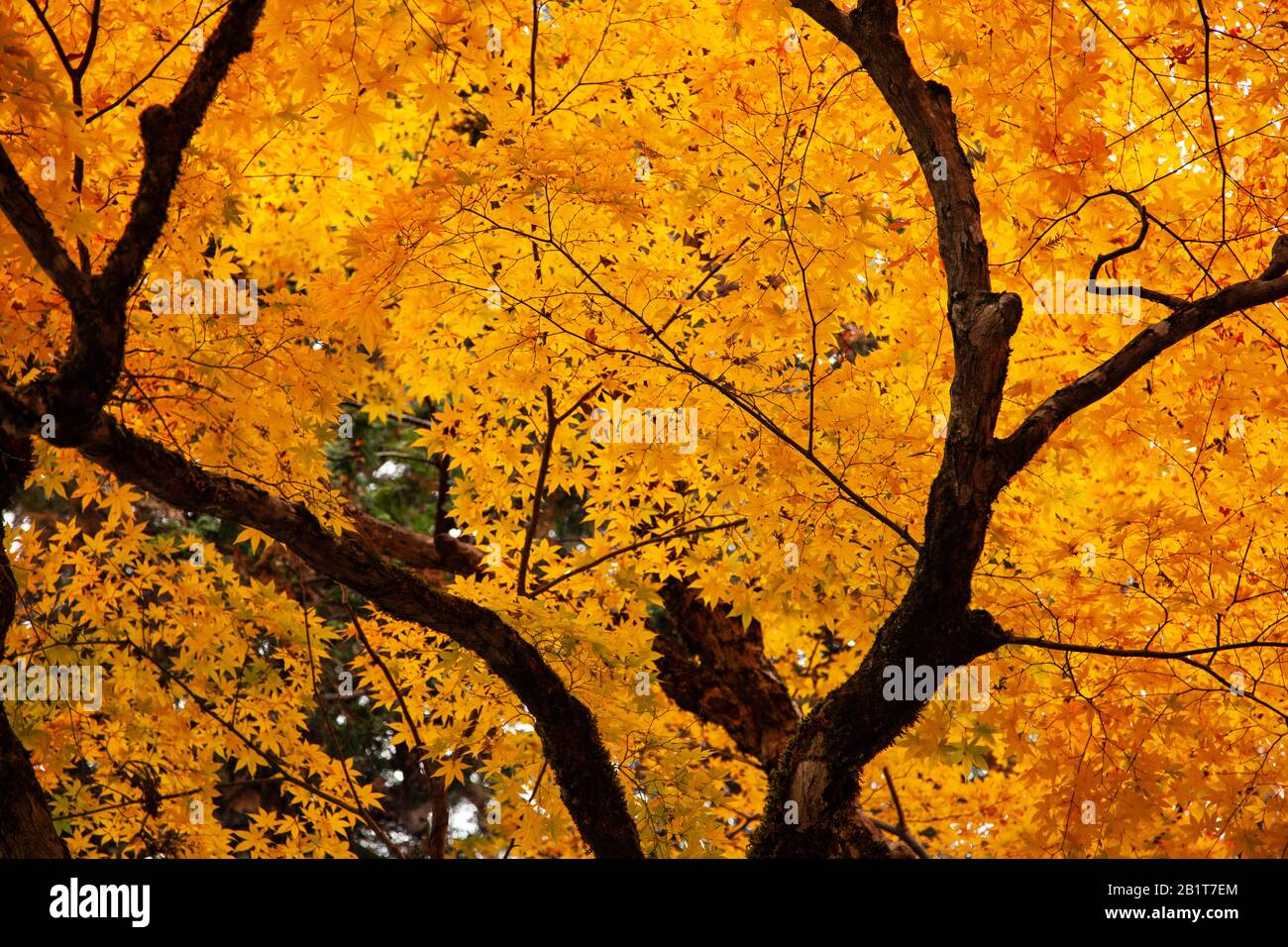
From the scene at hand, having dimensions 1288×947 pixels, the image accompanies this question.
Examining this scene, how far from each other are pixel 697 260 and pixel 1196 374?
2.10 metres

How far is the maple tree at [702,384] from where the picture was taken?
363 centimetres

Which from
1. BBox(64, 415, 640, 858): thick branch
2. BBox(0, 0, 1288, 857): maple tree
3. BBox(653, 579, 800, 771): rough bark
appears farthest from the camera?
BBox(653, 579, 800, 771): rough bark

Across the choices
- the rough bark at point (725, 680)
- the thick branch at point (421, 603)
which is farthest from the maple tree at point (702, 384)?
the rough bark at point (725, 680)

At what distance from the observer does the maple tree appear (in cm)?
363

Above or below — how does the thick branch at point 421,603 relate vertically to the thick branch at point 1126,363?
below

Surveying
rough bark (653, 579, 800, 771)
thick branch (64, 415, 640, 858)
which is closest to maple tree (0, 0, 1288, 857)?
thick branch (64, 415, 640, 858)

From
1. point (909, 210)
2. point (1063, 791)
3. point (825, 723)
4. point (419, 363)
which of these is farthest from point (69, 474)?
point (1063, 791)

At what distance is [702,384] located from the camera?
4320 mm

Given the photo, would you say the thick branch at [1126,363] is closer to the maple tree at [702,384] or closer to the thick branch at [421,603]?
the maple tree at [702,384]

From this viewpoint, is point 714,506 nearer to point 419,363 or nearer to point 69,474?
point 419,363

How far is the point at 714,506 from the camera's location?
17.8ft

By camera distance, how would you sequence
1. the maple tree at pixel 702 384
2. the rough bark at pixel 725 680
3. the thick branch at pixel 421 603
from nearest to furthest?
1. the thick branch at pixel 421 603
2. the maple tree at pixel 702 384
3. the rough bark at pixel 725 680

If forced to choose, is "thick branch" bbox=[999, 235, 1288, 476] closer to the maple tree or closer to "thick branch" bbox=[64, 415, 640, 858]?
the maple tree

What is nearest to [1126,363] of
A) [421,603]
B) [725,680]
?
[421,603]
